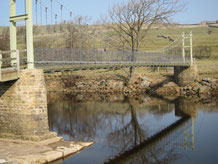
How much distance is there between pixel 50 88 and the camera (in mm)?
31516

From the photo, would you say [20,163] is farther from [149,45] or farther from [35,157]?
[149,45]

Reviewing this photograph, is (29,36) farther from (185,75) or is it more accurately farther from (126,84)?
(185,75)

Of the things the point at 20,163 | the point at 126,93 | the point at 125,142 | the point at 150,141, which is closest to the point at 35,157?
the point at 20,163

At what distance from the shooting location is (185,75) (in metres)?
28.3

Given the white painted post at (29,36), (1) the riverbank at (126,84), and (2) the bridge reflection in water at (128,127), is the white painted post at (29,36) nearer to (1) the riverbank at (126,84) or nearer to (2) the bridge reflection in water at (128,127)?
(2) the bridge reflection in water at (128,127)

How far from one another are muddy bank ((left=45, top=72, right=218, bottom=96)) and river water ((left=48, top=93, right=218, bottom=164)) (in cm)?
382

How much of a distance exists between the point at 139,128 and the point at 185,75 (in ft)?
48.7

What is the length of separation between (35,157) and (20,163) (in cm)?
59

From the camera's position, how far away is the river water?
10617 millimetres

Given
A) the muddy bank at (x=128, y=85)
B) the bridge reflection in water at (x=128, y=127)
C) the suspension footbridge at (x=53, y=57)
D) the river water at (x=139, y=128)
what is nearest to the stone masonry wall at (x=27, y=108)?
the suspension footbridge at (x=53, y=57)

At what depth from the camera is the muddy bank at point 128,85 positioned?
27.0 m

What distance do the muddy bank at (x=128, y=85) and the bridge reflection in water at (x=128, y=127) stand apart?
435cm

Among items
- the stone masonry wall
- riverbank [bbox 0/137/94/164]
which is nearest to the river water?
riverbank [bbox 0/137/94/164]

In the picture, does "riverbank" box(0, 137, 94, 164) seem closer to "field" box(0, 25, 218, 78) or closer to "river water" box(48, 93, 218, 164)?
"river water" box(48, 93, 218, 164)
